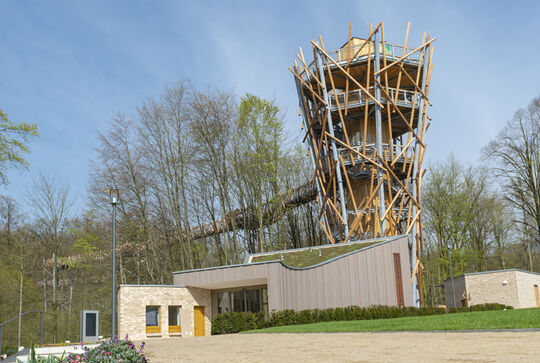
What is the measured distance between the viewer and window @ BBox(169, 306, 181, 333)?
26098mm

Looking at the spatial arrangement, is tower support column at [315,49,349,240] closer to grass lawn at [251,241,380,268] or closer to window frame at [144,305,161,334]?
grass lawn at [251,241,380,268]

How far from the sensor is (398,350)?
932 cm

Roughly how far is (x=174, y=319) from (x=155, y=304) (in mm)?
1438

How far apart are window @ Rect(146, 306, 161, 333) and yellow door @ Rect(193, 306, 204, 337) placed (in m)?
2.02

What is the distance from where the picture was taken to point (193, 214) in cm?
3569

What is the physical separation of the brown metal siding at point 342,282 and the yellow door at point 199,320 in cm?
573

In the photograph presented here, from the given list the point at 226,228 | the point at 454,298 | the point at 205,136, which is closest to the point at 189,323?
the point at 226,228

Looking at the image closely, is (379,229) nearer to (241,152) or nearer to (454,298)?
(454,298)

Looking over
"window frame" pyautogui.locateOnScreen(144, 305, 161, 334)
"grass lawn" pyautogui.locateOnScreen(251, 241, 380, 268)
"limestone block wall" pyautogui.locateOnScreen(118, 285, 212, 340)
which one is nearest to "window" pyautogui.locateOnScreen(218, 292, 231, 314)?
"limestone block wall" pyautogui.locateOnScreen(118, 285, 212, 340)

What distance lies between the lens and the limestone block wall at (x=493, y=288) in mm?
28125

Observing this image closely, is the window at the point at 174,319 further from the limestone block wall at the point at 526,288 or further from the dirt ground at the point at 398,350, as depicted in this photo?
the limestone block wall at the point at 526,288

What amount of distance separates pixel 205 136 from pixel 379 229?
40.6ft

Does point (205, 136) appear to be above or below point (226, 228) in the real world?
above

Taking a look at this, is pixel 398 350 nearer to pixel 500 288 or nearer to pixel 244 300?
pixel 244 300
